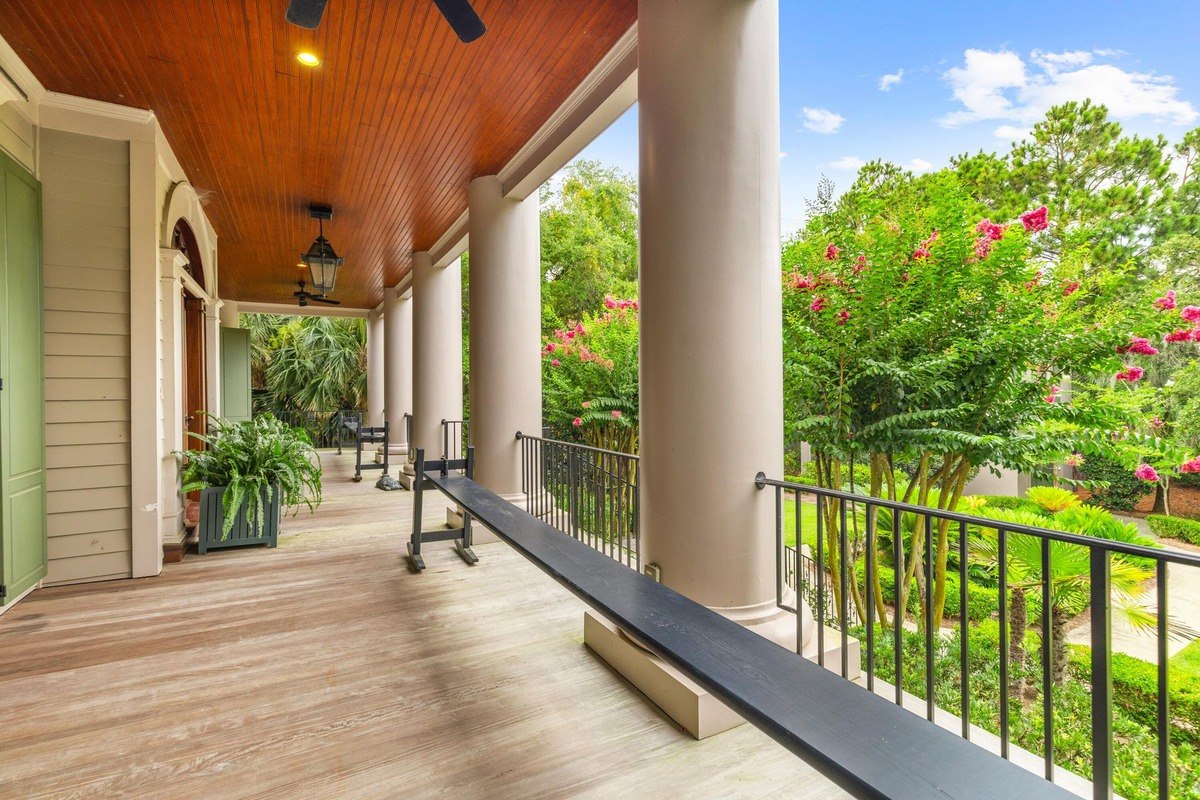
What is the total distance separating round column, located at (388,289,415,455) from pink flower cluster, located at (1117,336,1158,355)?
8.37 metres

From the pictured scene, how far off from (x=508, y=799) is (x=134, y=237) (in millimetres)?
3860

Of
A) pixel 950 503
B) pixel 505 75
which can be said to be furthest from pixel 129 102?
pixel 950 503

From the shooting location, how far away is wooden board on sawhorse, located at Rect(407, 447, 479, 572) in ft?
12.3

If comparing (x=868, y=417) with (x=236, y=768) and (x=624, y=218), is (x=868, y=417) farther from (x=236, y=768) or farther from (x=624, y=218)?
(x=624, y=218)

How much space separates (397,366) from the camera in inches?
356

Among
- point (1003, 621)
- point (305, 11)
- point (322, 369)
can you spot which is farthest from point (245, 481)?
point (322, 369)

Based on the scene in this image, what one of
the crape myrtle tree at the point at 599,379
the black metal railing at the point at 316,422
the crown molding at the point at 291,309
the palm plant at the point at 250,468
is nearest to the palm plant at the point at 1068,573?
the crape myrtle tree at the point at 599,379

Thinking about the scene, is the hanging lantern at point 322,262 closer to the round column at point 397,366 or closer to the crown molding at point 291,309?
the round column at point 397,366

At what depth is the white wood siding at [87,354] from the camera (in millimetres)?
3258

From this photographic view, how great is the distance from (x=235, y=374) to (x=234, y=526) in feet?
13.1

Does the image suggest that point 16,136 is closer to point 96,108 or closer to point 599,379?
point 96,108

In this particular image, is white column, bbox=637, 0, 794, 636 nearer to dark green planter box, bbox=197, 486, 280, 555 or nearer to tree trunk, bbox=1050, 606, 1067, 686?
tree trunk, bbox=1050, 606, 1067, 686

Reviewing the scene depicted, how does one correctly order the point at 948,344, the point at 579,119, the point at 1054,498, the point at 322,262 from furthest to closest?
the point at 322,262, the point at 1054,498, the point at 579,119, the point at 948,344

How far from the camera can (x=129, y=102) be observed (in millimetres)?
3326
